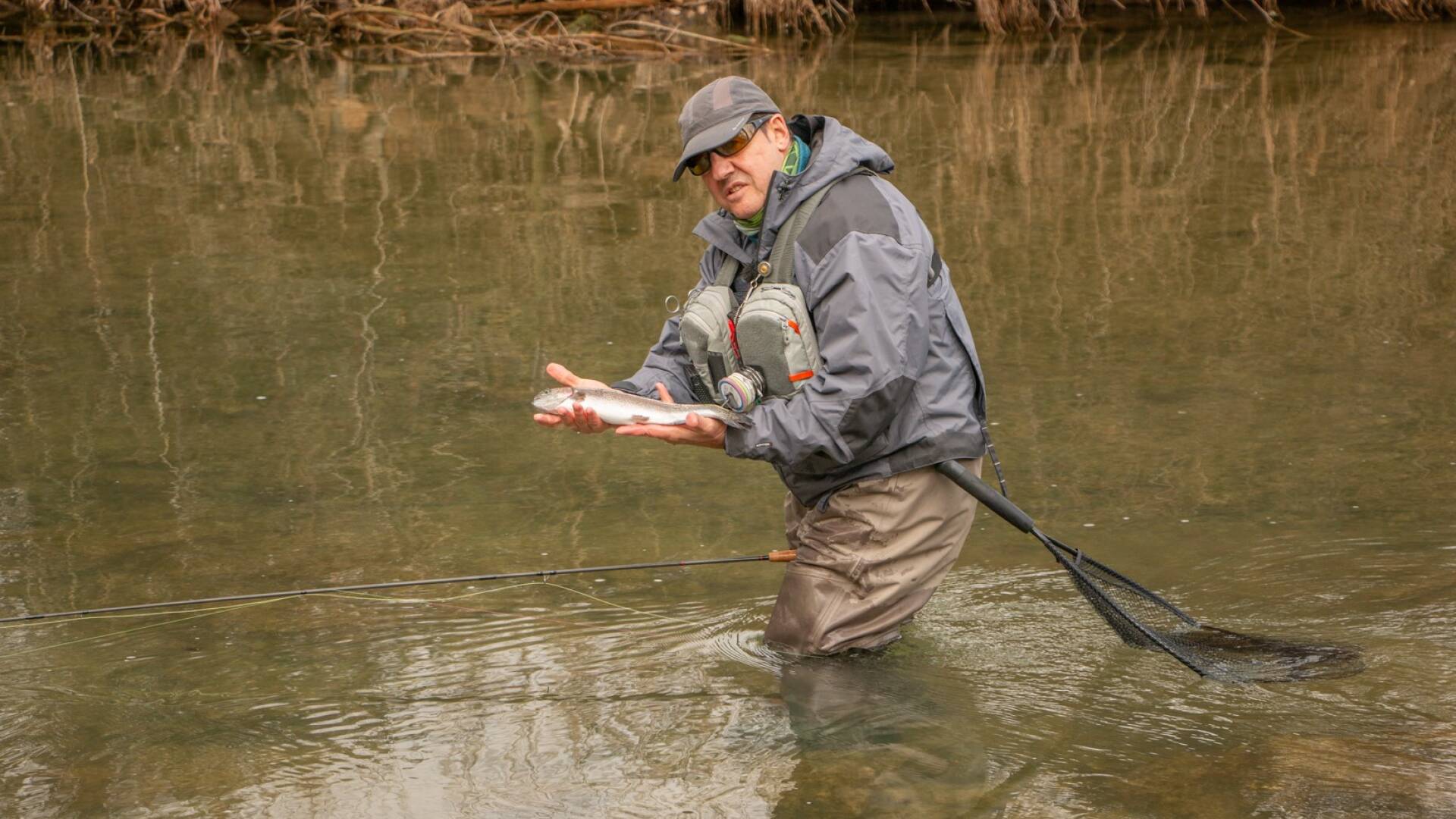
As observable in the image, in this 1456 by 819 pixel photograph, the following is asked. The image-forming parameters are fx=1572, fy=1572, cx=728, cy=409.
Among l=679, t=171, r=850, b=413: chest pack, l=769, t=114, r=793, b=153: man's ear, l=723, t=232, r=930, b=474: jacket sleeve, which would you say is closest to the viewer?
l=723, t=232, r=930, b=474: jacket sleeve

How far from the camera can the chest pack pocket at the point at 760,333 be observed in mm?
3398

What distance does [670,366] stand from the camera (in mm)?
3889

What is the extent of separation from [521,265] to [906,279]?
15.8 feet

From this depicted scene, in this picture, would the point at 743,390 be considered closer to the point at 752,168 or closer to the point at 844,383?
the point at 844,383

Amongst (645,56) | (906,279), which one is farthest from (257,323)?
(645,56)

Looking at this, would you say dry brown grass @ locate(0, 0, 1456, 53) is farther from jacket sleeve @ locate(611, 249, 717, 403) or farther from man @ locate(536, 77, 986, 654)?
man @ locate(536, 77, 986, 654)

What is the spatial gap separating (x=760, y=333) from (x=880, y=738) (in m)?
0.96

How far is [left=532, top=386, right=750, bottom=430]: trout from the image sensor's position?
11.2 feet

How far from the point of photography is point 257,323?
6.99 metres

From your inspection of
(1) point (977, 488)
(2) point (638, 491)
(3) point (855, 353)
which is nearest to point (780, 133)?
(3) point (855, 353)

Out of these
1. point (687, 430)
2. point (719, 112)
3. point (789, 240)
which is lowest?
point (687, 430)

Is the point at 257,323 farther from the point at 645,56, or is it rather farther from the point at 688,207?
the point at 645,56

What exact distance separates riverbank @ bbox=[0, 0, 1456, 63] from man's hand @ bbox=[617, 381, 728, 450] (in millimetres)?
12570

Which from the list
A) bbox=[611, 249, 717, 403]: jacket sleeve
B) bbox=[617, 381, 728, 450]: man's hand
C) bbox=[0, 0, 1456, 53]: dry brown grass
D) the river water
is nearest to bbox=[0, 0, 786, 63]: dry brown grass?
bbox=[0, 0, 1456, 53]: dry brown grass
